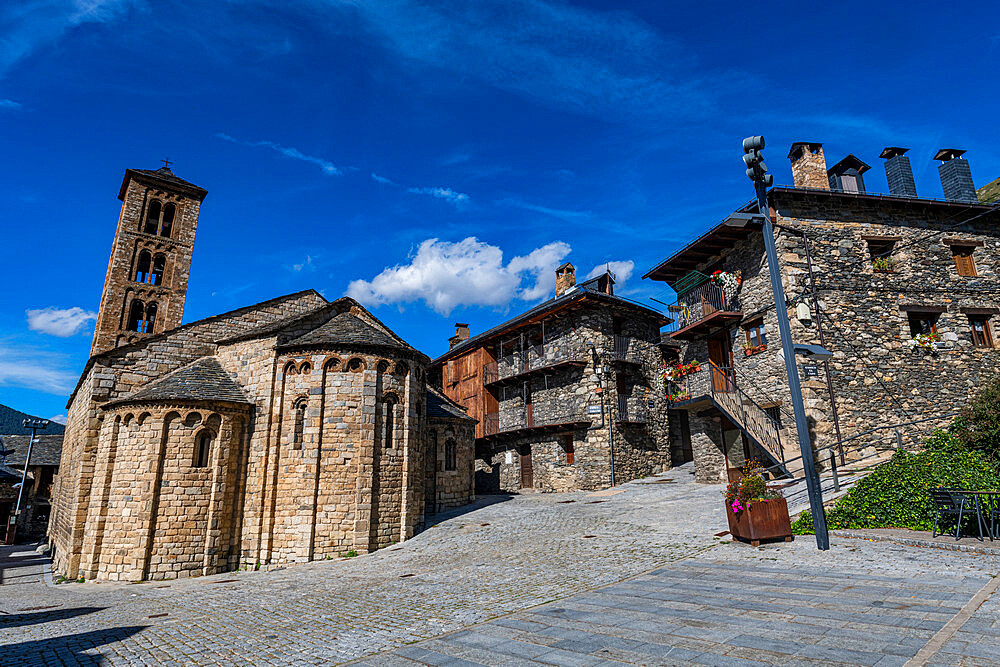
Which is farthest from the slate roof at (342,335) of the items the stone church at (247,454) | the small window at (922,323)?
the small window at (922,323)

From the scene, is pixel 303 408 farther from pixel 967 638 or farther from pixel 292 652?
pixel 967 638

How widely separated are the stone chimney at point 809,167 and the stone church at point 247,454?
52.7 feet

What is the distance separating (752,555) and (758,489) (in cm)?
140

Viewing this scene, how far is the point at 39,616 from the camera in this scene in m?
10.3

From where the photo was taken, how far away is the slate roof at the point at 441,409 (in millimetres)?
23109

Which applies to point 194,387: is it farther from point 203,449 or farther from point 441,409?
point 441,409

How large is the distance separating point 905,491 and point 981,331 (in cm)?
1286

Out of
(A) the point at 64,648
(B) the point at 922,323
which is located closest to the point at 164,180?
(A) the point at 64,648

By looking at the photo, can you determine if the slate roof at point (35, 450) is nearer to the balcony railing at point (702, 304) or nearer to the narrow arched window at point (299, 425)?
the narrow arched window at point (299, 425)

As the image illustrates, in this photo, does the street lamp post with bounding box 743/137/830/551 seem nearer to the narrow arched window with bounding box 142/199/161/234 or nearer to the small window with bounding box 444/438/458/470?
the small window with bounding box 444/438/458/470

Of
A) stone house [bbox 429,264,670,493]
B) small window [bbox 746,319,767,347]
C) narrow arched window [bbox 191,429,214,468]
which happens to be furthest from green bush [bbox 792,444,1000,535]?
narrow arched window [bbox 191,429,214,468]

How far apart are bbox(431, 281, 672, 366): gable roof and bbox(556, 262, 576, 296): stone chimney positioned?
49 centimetres

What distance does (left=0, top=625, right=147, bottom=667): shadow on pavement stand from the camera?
22.4 feet

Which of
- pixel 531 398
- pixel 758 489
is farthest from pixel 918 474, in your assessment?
pixel 531 398
